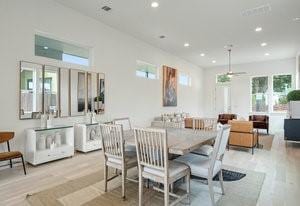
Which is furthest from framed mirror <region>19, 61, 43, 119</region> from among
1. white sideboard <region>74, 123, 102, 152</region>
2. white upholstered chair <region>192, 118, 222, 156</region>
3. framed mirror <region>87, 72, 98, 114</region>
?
white upholstered chair <region>192, 118, 222, 156</region>

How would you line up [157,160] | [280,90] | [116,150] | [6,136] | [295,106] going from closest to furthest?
[157,160], [116,150], [6,136], [295,106], [280,90]

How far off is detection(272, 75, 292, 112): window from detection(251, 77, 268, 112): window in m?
0.39

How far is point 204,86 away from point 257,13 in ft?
25.1

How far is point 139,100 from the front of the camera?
689 centimetres

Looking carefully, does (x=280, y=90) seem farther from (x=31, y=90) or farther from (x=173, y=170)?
(x=31, y=90)

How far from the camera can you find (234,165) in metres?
4.04

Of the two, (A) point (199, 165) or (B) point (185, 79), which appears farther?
(B) point (185, 79)

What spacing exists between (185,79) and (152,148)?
8406mm

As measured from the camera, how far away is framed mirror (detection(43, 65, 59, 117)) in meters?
4.28

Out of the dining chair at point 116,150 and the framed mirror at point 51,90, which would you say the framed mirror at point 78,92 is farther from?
the dining chair at point 116,150

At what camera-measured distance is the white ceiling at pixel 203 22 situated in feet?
14.5

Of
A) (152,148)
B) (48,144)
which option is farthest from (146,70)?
(152,148)

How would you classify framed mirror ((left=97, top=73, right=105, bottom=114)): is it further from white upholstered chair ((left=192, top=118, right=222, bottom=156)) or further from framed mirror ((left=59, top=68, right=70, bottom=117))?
white upholstered chair ((left=192, top=118, right=222, bottom=156))

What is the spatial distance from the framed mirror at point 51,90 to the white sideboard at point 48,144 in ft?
1.42
